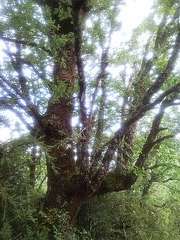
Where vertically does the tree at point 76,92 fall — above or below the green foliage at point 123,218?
above

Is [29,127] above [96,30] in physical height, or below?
below

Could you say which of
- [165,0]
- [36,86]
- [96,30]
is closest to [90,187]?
[36,86]

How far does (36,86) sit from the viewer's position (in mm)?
3223

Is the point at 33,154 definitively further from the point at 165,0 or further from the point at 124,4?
the point at 124,4

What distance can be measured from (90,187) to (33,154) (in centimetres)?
136

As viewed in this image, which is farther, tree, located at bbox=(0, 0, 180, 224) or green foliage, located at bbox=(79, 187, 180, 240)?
green foliage, located at bbox=(79, 187, 180, 240)

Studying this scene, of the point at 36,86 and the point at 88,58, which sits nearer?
the point at 36,86

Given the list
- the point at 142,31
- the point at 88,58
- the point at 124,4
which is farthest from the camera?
the point at 142,31

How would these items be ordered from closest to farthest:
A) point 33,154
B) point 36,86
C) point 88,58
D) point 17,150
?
point 17,150, point 33,154, point 36,86, point 88,58

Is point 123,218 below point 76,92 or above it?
below

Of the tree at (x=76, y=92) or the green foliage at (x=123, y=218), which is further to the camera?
the green foliage at (x=123, y=218)

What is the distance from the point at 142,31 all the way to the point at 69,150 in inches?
Result: 173

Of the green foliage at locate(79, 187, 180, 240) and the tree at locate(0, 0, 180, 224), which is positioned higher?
the tree at locate(0, 0, 180, 224)

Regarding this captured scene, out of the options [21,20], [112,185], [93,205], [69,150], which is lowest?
[93,205]
